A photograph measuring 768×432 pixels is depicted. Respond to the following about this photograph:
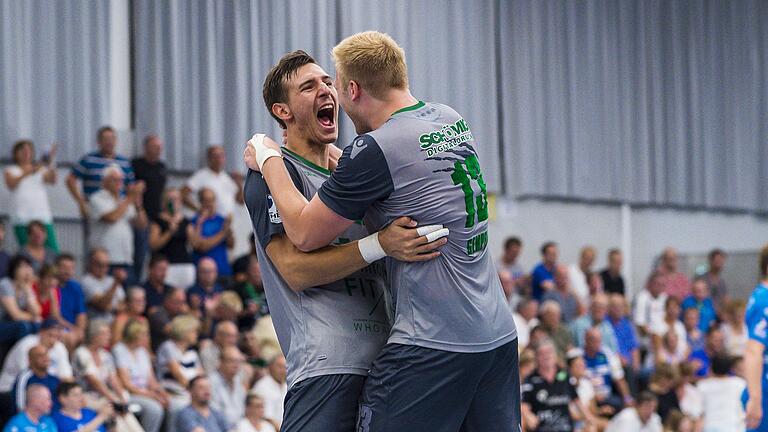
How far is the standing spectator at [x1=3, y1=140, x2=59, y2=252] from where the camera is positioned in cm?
1313

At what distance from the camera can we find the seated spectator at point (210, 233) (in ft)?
46.6

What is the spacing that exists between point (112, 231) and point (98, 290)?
104 centimetres

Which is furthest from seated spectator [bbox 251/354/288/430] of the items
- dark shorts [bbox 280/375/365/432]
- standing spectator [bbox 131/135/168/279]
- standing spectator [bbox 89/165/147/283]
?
dark shorts [bbox 280/375/365/432]

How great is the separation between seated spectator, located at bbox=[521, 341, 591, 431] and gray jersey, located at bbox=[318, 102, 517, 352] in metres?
8.01

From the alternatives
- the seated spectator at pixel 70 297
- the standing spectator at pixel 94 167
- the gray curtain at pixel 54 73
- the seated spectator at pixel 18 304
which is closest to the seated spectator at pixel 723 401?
the seated spectator at pixel 70 297

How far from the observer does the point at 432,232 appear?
4.28m

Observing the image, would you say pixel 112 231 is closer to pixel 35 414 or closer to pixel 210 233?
pixel 210 233

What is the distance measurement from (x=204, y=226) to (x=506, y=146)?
6.33m

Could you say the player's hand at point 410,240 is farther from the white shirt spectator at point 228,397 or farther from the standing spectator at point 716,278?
the standing spectator at point 716,278

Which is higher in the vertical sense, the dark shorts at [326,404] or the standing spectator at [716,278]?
the dark shorts at [326,404]

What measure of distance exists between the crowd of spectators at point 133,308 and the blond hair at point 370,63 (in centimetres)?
651

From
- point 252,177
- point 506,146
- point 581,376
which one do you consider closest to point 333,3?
point 506,146

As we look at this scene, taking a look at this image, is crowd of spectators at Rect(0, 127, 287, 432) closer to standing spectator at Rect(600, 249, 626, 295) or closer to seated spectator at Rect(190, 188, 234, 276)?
seated spectator at Rect(190, 188, 234, 276)

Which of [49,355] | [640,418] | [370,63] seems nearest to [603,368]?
[640,418]
